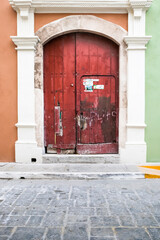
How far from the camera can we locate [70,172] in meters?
5.61

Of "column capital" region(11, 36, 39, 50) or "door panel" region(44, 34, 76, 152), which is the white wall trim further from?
"door panel" region(44, 34, 76, 152)

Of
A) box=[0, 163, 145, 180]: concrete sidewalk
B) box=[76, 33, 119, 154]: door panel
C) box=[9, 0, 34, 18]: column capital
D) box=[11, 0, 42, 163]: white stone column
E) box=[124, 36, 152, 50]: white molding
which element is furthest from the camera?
box=[76, 33, 119, 154]: door panel

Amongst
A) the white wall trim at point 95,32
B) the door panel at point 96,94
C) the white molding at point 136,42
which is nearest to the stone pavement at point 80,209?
the white wall trim at point 95,32

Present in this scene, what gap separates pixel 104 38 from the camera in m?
6.76

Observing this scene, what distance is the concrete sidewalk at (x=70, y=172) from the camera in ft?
18.1

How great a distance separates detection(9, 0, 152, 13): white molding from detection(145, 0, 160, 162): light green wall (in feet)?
1.20

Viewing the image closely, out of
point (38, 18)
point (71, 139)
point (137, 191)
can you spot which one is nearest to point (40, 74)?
point (38, 18)

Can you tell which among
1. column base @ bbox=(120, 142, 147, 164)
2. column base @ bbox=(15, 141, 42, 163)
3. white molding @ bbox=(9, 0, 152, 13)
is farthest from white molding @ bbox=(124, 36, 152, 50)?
column base @ bbox=(15, 141, 42, 163)

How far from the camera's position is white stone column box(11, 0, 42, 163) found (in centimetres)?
647

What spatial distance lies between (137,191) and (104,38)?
4083mm

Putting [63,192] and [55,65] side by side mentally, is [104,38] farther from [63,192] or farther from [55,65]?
[63,192]

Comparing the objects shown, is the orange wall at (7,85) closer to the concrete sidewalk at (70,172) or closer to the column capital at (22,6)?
the column capital at (22,6)

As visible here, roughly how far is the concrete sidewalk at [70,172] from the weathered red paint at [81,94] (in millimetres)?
825

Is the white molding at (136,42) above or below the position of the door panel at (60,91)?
above
